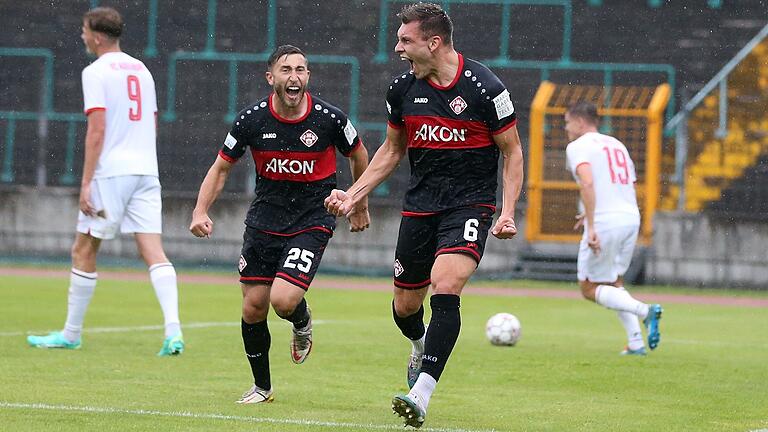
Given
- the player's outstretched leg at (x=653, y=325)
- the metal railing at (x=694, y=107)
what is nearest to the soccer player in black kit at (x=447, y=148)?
the player's outstretched leg at (x=653, y=325)

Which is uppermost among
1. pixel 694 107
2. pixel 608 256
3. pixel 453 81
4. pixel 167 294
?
pixel 694 107

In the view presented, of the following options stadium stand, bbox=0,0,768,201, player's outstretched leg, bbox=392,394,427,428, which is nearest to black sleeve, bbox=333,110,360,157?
player's outstretched leg, bbox=392,394,427,428

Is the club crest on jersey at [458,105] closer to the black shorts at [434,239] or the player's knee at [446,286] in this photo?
the black shorts at [434,239]

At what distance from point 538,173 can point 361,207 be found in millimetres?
15006

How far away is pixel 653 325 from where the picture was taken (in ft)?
36.7

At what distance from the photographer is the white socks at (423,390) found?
6.52 metres

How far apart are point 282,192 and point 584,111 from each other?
15.0ft

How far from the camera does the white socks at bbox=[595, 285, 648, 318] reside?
1133 centimetres

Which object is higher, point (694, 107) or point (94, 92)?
point (694, 107)

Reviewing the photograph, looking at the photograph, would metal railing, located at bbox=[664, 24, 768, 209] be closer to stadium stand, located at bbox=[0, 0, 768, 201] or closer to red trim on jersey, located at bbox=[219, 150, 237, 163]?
stadium stand, located at bbox=[0, 0, 768, 201]

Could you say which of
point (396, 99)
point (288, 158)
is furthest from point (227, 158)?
point (396, 99)

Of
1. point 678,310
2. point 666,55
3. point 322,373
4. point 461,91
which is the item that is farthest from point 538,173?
point 461,91

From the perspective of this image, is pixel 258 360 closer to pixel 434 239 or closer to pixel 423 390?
pixel 434 239

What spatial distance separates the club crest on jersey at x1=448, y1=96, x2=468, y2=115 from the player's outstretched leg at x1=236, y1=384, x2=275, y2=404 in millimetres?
1849
